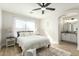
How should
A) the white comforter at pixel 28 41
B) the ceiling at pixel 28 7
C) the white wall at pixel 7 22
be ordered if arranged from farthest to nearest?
the white comforter at pixel 28 41
the white wall at pixel 7 22
the ceiling at pixel 28 7

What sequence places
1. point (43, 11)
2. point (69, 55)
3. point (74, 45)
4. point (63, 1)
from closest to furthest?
point (63, 1), point (69, 55), point (43, 11), point (74, 45)

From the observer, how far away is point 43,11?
1285 millimetres

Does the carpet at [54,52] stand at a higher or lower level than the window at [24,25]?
lower

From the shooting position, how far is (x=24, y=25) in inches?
53.9

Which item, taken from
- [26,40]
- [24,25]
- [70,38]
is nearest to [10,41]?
[26,40]

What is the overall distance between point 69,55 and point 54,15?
2.56ft

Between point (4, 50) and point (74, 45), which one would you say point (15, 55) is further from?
point (74, 45)

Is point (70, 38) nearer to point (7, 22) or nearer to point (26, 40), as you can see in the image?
point (26, 40)

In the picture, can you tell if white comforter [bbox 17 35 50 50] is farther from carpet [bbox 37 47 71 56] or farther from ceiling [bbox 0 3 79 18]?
ceiling [bbox 0 3 79 18]

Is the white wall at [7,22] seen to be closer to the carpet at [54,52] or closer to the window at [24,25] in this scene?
the window at [24,25]

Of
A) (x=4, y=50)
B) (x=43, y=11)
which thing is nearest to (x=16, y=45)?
(x=4, y=50)

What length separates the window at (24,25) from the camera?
4.41 ft

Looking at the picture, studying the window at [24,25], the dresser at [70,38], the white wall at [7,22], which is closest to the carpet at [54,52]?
the dresser at [70,38]

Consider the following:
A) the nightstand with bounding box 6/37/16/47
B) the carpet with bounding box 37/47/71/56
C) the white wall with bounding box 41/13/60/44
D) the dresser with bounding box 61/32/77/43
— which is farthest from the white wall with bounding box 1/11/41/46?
the dresser with bounding box 61/32/77/43
